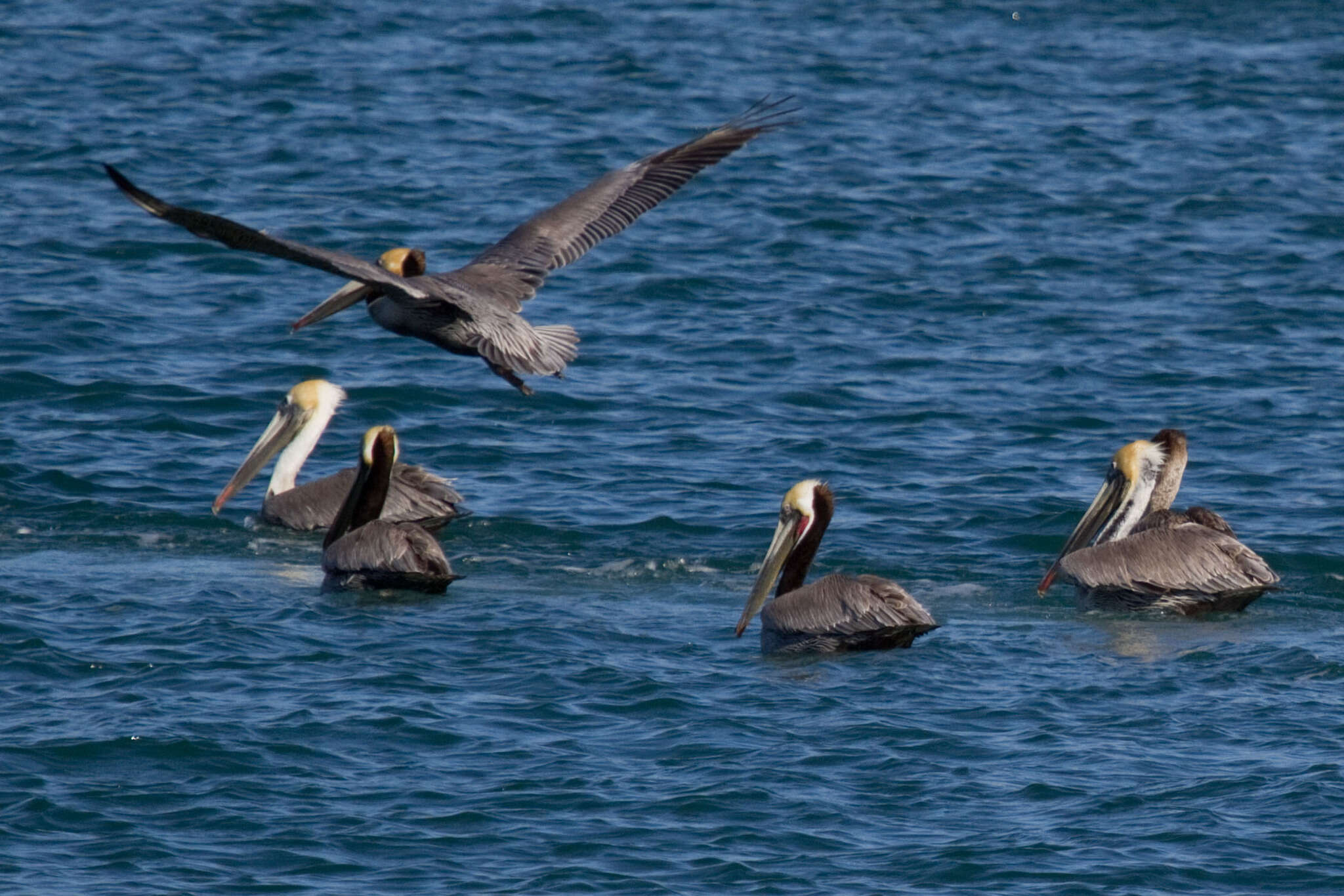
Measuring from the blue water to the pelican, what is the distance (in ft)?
0.68

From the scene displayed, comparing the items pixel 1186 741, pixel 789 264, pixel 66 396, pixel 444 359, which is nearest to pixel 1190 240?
pixel 789 264

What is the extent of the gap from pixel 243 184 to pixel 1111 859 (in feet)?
39.3

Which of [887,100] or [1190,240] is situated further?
[887,100]

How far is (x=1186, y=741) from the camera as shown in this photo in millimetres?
7594

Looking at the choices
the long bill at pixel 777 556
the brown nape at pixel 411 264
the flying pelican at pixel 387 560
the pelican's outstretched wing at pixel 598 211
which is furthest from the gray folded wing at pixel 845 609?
the brown nape at pixel 411 264

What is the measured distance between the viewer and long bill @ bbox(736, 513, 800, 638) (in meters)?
9.39

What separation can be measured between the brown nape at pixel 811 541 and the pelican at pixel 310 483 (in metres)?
2.23

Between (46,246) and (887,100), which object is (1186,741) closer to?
→ (46,246)

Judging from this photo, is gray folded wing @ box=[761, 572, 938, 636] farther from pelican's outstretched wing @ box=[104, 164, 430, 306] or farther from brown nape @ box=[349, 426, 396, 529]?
brown nape @ box=[349, 426, 396, 529]

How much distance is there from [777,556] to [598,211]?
175cm

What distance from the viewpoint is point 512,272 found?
958 cm

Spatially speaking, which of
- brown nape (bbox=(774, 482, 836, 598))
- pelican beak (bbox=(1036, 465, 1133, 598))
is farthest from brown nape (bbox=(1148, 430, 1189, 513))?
brown nape (bbox=(774, 482, 836, 598))

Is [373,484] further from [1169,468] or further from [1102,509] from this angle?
[1169,468]

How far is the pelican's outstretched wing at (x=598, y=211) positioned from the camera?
966 centimetres
